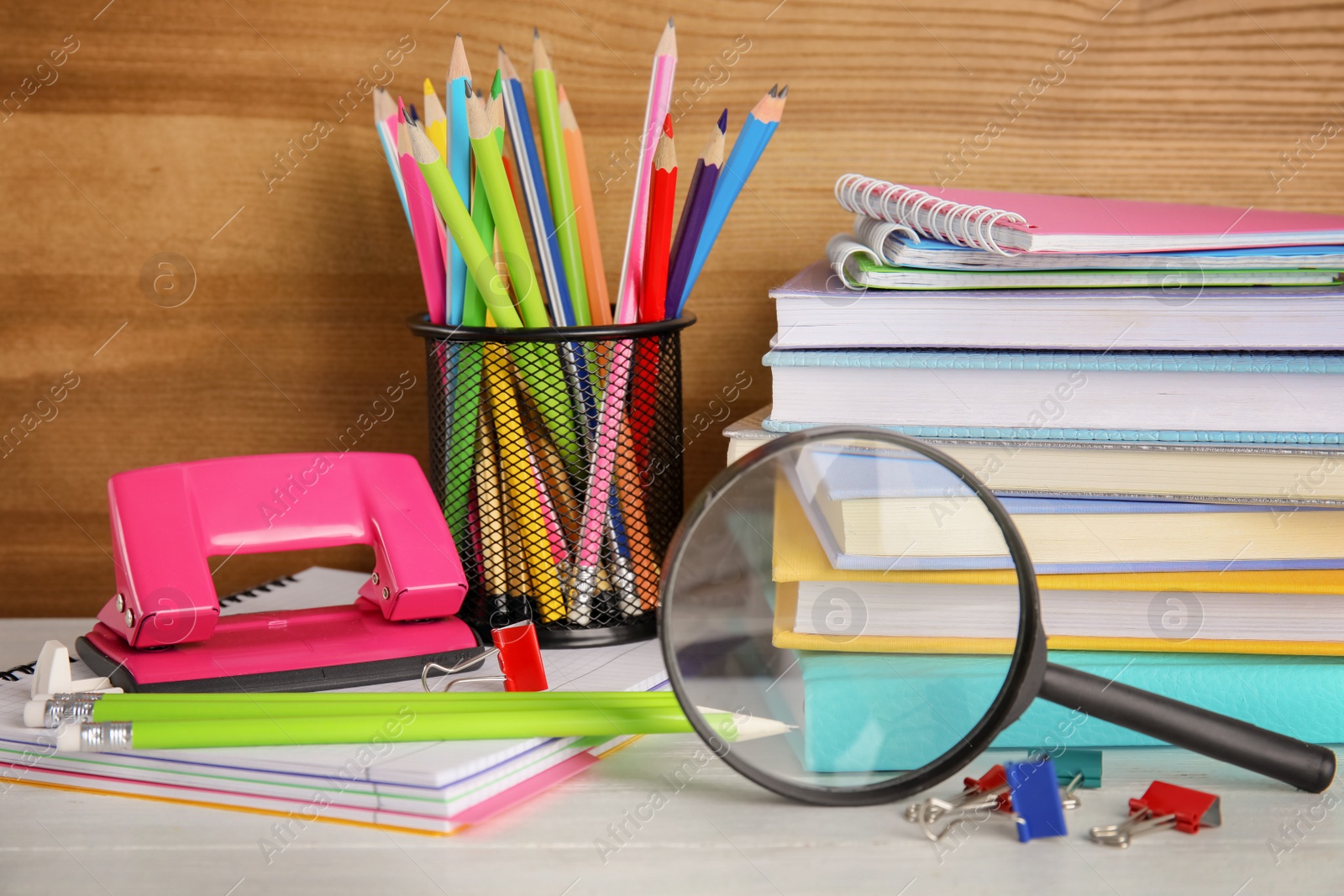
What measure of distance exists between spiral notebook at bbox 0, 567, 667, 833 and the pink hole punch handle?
A: 0.09 metres

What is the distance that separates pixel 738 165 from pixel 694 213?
0.04m

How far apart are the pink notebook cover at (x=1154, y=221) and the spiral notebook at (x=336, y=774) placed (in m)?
0.38

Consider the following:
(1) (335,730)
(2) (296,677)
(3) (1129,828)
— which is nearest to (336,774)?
(1) (335,730)

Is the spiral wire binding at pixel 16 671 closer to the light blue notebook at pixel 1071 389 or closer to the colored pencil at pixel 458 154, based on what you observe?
the colored pencil at pixel 458 154

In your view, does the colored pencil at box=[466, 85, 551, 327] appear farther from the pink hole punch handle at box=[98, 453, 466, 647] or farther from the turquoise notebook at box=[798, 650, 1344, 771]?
the turquoise notebook at box=[798, 650, 1344, 771]

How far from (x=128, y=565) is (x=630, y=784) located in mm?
326

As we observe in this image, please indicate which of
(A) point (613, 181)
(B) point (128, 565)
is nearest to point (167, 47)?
(A) point (613, 181)

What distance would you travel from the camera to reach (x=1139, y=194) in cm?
88

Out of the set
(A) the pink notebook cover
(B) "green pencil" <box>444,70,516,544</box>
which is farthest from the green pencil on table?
(A) the pink notebook cover

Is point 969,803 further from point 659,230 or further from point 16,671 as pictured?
point 16,671

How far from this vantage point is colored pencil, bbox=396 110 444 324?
73 cm

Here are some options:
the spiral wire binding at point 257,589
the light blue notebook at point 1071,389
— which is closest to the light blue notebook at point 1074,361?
the light blue notebook at point 1071,389

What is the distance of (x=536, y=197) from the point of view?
746 mm

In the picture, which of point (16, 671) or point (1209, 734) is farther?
point (16, 671)
